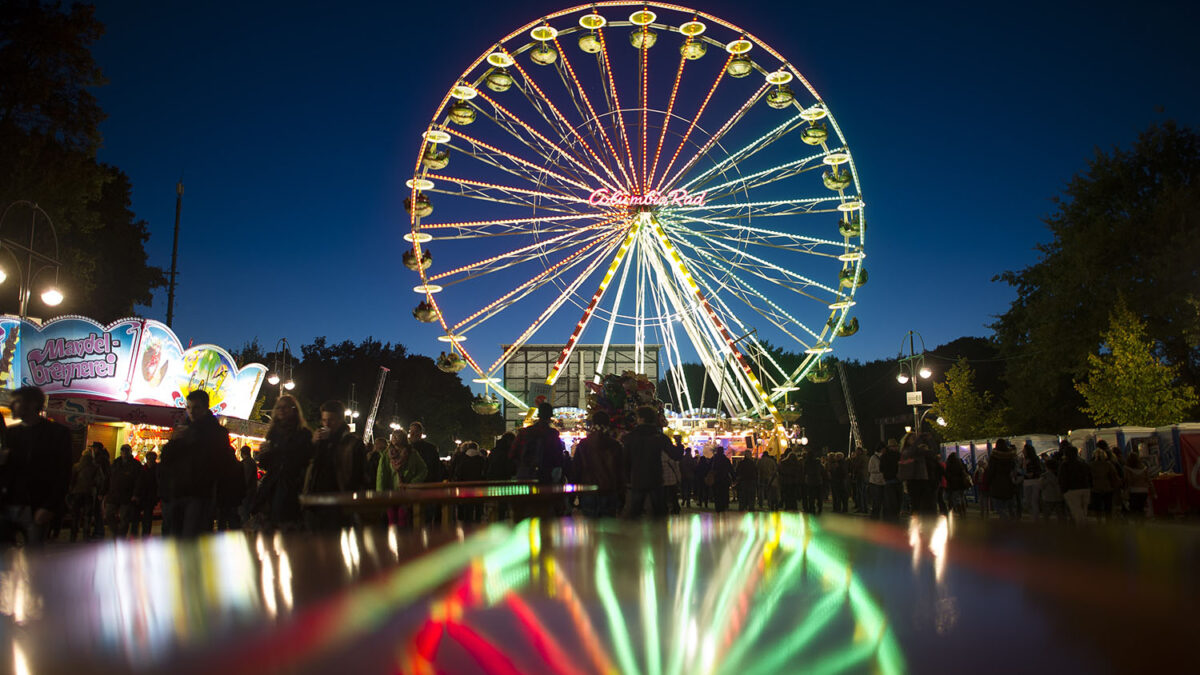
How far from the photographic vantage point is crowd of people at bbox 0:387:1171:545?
6648mm

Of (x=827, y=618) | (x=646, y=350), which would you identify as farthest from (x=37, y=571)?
(x=646, y=350)

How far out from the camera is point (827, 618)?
300 centimetres

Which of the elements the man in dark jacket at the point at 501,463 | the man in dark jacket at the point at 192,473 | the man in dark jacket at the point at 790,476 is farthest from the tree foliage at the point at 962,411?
the man in dark jacket at the point at 192,473

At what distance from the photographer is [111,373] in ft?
60.7

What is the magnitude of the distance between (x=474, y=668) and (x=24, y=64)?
78.0ft

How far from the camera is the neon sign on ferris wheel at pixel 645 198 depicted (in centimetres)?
2209

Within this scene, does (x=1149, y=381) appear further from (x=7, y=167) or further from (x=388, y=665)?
(x=7, y=167)

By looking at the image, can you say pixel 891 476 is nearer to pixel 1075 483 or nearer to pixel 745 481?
pixel 1075 483

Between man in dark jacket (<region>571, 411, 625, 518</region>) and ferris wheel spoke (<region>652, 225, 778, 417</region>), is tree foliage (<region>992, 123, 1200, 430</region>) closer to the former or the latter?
ferris wheel spoke (<region>652, 225, 778, 417</region>)

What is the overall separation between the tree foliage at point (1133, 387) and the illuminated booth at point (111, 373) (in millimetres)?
24512

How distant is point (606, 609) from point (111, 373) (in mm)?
18428

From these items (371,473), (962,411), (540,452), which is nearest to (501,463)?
(540,452)

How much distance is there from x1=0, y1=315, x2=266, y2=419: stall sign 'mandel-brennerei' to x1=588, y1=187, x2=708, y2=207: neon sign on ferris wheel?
10211 mm

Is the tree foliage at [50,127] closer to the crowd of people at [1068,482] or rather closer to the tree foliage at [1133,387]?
the crowd of people at [1068,482]
